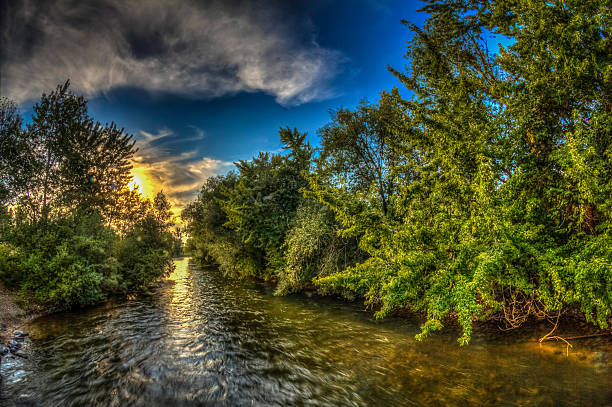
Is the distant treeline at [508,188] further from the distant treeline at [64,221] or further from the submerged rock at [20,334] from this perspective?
the distant treeline at [64,221]

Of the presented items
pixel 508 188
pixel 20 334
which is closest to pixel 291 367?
pixel 508 188

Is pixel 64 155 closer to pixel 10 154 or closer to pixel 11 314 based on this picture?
pixel 10 154

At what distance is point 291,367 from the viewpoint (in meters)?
8.07

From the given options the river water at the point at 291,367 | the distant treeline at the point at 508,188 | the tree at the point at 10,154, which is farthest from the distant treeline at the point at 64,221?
the distant treeline at the point at 508,188

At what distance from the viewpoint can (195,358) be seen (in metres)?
8.81

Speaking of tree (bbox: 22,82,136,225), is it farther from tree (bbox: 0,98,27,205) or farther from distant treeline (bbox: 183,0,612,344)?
distant treeline (bbox: 183,0,612,344)

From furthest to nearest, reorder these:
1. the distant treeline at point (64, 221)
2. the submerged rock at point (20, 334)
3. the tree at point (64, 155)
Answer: the tree at point (64, 155)
the distant treeline at point (64, 221)
the submerged rock at point (20, 334)

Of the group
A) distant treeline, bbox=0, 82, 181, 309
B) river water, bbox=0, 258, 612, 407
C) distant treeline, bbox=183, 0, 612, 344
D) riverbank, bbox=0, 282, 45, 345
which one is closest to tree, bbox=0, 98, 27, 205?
distant treeline, bbox=0, 82, 181, 309

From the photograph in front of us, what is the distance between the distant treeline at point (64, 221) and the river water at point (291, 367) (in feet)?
9.53

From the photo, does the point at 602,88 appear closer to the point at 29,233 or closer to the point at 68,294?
the point at 68,294

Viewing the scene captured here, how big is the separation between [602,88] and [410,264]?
24.2ft

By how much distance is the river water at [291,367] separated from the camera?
625 centimetres

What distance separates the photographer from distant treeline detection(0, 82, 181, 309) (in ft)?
47.2

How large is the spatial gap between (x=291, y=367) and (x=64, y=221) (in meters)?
18.1
